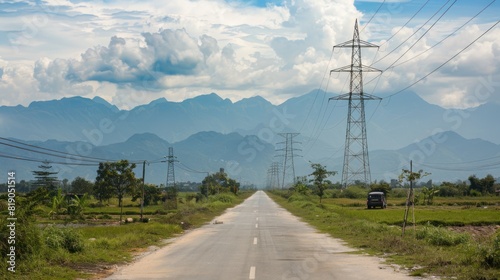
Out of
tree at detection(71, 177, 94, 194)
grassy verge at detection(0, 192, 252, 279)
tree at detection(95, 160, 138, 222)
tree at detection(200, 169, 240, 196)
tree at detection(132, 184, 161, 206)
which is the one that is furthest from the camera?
tree at detection(200, 169, 240, 196)

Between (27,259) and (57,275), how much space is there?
0.98 meters

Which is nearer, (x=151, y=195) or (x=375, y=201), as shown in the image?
(x=375, y=201)

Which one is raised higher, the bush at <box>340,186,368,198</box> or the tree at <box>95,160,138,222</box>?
the tree at <box>95,160,138,222</box>

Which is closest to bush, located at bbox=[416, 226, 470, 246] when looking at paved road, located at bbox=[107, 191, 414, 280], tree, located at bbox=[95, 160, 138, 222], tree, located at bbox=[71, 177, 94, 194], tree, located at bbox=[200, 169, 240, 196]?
paved road, located at bbox=[107, 191, 414, 280]

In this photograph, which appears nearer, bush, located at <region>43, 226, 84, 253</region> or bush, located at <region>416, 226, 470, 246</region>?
bush, located at <region>43, 226, 84, 253</region>

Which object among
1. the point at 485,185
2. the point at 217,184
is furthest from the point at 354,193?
the point at 217,184

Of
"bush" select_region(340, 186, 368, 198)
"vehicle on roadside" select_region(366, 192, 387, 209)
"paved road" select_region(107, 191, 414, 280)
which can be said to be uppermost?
"bush" select_region(340, 186, 368, 198)

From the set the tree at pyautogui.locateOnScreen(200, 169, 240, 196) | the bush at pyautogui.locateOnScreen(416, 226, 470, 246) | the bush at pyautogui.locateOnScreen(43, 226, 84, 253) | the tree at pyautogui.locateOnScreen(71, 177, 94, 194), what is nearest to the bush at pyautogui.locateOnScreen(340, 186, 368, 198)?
the tree at pyautogui.locateOnScreen(200, 169, 240, 196)

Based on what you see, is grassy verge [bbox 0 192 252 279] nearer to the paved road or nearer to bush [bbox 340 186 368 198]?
the paved road

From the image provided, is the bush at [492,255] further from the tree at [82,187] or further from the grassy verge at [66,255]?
the tree at [82,187]

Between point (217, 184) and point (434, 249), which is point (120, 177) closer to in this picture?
point (217, 184)

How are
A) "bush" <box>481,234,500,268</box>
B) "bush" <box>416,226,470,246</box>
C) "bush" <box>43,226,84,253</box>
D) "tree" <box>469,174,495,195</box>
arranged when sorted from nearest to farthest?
"bush" <box>481,234,500,268</box>
"bush" <box>43,226,84,253</box>
"bush" <box>416,226,470,246</box>
"tree" <box>469,174,495,195</box>

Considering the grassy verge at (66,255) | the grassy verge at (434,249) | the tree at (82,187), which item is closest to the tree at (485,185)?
the tree at (82,187)

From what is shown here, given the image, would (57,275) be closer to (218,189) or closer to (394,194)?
(394,194)
